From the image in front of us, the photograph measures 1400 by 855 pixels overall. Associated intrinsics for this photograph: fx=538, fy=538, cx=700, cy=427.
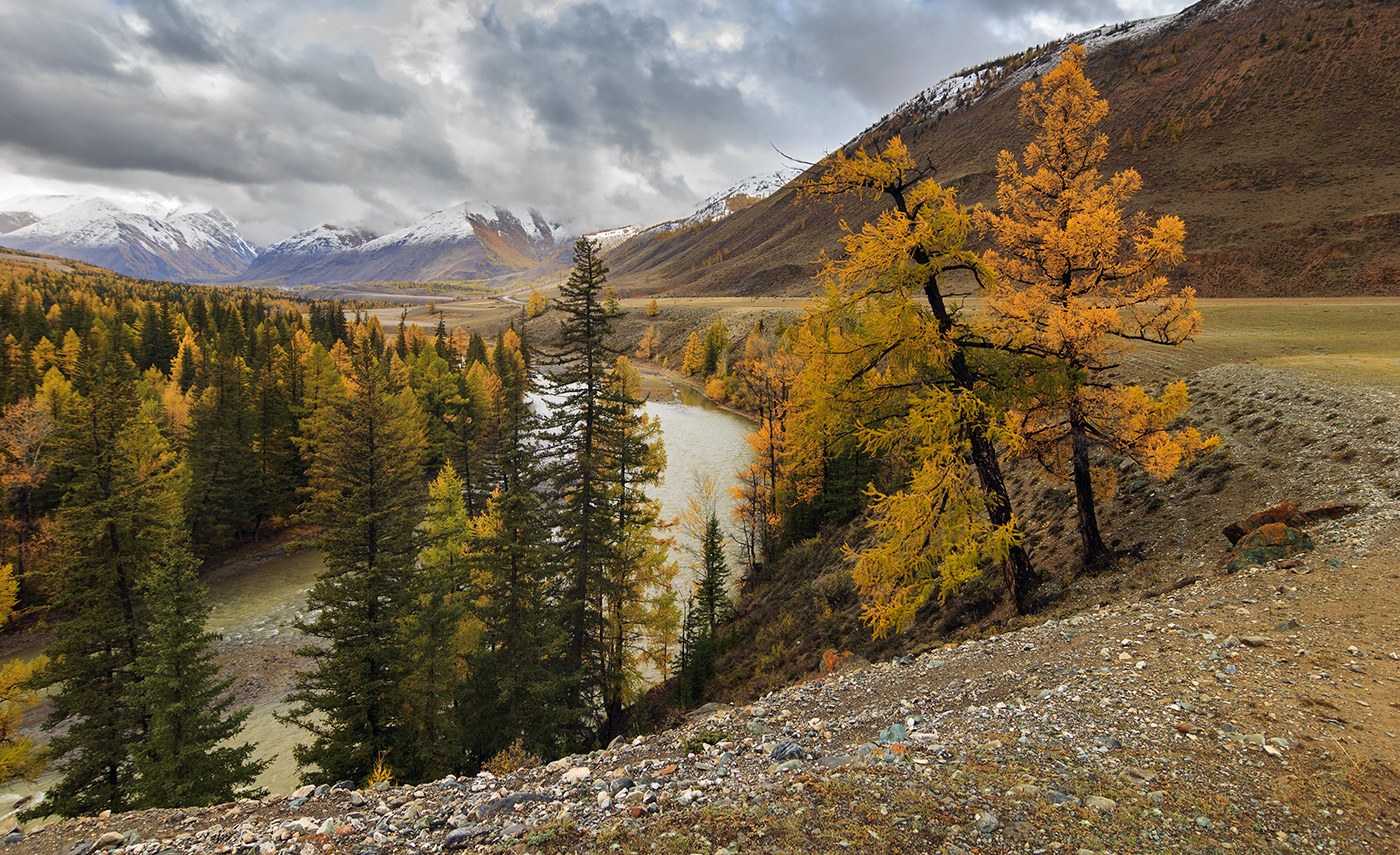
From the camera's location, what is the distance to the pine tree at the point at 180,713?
48.5ft

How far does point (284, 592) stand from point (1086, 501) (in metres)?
44.4

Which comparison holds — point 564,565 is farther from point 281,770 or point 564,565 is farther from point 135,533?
point 135,533

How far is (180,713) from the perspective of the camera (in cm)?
1535

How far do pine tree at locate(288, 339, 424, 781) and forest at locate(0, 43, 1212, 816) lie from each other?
0.10 metres

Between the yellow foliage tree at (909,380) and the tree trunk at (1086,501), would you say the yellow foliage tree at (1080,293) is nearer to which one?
the tree trunk at (1086,501)

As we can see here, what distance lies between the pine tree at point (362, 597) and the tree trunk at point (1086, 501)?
1966cm

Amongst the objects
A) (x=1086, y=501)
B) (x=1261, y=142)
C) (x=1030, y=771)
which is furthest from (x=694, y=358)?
(x=1261, y=142)

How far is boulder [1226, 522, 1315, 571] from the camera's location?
368 inches

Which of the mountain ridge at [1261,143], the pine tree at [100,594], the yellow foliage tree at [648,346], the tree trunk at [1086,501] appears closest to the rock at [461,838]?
the mountain ridge at [1261,143]

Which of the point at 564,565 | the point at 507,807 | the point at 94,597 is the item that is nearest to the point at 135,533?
the point at 94,597

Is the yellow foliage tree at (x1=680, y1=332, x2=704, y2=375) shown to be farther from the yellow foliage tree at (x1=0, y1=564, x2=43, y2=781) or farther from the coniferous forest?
the yellow foliage tree at (x1=0, y1=564, x2=43, y2=781)

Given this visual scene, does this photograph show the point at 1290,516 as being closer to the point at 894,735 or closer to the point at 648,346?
the point at 894,735

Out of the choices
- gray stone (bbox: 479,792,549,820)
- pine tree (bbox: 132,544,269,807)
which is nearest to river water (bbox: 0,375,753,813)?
pine tree (bbox: 132,544,269,807)

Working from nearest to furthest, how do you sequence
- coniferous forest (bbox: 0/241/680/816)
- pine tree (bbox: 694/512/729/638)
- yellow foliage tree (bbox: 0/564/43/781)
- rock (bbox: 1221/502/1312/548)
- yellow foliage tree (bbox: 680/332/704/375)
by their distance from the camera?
rock (bbox: 1221/502/1312/548)
coniferous forest (bbox: 0/241/680/816)
yellow foliage tree (bbox: 0/564/43/781)
pine tree (bbox: 694/512/729/638)
yellow foliage tree (bbox: 680/332/704/375)
